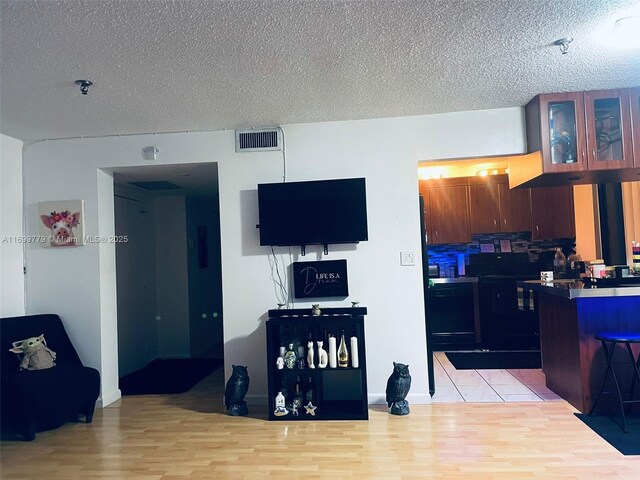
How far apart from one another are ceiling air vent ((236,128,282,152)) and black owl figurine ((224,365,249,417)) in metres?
1.85

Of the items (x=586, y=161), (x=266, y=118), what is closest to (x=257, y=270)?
(x=266, y=118)

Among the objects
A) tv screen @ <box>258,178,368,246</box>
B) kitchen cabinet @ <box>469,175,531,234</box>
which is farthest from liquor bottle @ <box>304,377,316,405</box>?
kitchen cabinet @ <box>469,175,531,234</box>

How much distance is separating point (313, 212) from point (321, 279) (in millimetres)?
568

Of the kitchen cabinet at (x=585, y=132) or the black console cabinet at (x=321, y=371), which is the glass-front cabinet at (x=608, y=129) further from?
the black console cabinet at (x=321, y=371)

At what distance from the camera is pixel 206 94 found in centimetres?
286

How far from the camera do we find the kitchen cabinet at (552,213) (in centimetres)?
532

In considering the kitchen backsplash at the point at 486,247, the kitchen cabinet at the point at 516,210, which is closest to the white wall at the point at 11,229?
the kitchen backsplash at the point at 486,247

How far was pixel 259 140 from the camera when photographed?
3.58m

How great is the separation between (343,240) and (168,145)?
178 cm

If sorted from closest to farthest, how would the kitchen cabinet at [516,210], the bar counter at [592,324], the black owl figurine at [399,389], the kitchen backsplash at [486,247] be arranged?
the bar counter at [592,324], the black owl figurine at [399,389], the kitchen cabinet at [516,210], the kitchen backsplash at [486,247]

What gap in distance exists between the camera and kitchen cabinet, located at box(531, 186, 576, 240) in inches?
209

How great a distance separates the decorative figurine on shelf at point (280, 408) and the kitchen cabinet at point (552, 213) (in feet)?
13.4

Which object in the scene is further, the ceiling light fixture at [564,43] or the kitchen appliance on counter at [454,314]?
the kitchen appliance on counter at [454,314]

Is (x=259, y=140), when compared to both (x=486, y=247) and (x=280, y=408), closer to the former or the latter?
(x=280, y=408)
